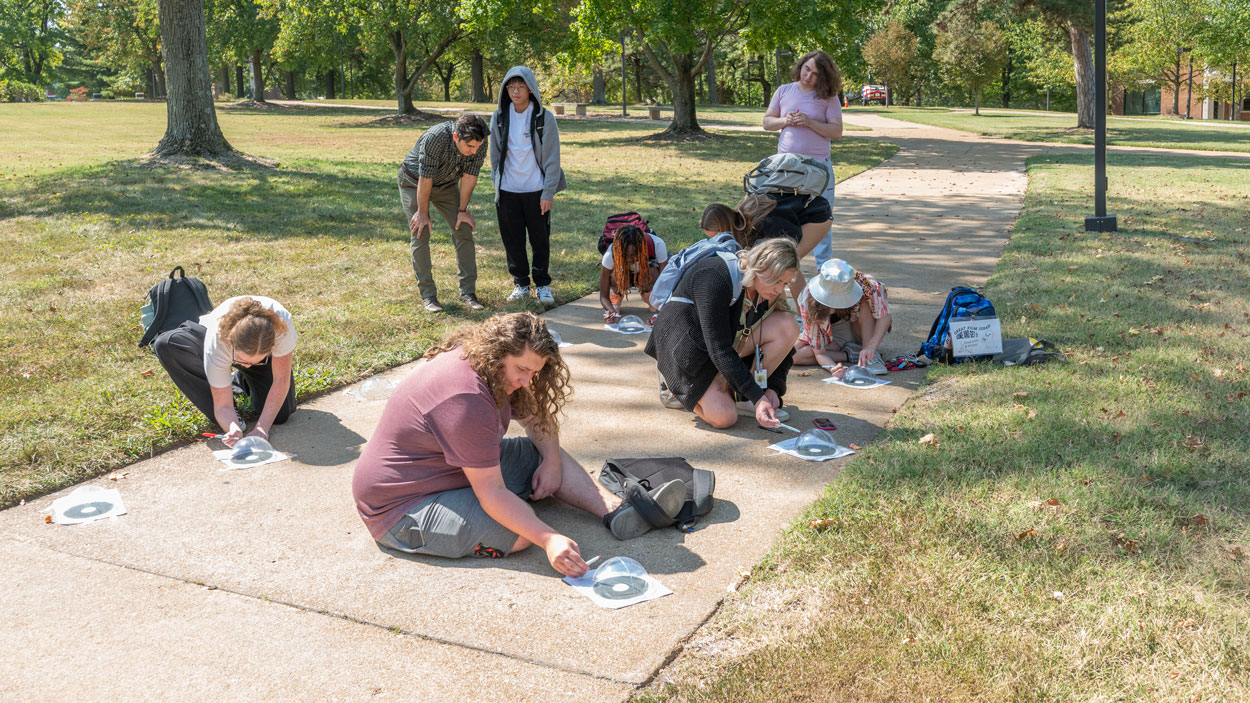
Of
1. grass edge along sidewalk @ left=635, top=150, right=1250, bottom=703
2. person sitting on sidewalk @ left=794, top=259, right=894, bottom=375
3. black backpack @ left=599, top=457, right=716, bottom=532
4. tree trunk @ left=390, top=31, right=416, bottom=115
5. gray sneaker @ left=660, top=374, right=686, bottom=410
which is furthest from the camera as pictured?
tree trunk @ left=390, top=31, right=416, bottom=115

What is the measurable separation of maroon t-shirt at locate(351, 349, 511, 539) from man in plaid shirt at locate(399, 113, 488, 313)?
3631 millimetres

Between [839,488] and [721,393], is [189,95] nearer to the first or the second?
[721,393]

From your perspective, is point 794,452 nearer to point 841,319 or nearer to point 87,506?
point 841,319

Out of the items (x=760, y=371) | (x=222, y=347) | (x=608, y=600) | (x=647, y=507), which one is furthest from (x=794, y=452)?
(x=222, y=347)

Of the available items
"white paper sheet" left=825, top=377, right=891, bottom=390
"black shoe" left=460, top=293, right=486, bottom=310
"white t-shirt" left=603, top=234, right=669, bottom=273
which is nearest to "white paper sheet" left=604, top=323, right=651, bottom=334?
"white t-shirt" left=603, top=234, right=669, bottom=273

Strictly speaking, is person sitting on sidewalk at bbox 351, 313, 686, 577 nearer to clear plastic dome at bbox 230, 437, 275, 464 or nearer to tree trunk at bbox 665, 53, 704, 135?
clear plastic dome at bbox 230, 437, 275, 464

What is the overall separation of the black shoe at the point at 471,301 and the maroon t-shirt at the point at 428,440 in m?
4.03

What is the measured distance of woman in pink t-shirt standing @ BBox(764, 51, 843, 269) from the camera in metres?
7.82

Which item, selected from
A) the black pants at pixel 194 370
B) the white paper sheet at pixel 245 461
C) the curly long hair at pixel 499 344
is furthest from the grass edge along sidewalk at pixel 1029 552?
the black pants at pixel 194 370

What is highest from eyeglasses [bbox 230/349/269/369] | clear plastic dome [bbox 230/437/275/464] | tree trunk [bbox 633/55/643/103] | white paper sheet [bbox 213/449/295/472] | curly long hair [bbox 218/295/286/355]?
tree trunk [bbox 633/55/643/103]

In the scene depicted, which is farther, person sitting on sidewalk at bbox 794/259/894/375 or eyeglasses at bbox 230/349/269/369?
person sitting on sidewalk at bbox 794/259/894/375

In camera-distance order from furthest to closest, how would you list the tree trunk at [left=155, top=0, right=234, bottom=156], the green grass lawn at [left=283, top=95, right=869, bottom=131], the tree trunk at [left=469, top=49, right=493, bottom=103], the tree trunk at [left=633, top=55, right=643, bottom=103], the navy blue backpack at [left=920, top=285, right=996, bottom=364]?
the tree trunk at [left=633, top=55, right=643, bottom=103], the tree trunk at [left=469, top=49, right=493, bottom=103], the green grass lawn at [left=283, top=95, right=869, bottom=131], the tree trunk at [left=155, top=0, right=234, bottom=156], the navy blue backpack at [left=920, top=285, right=996, bottom=364]

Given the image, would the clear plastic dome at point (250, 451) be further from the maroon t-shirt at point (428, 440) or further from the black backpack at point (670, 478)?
the black backpack at point (670, 478)

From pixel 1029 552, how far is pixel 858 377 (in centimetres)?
245
